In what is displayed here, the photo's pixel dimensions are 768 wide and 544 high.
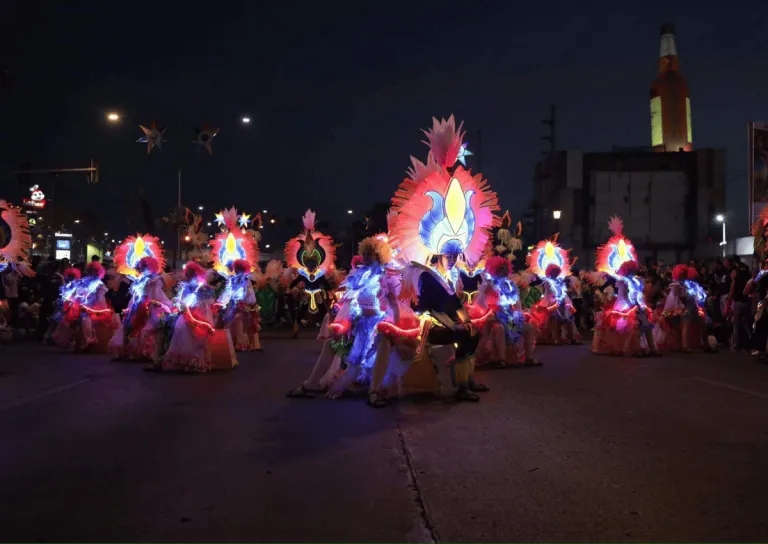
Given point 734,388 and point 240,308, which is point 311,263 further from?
point 734,388

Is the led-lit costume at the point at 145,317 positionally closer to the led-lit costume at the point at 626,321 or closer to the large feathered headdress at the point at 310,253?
the large feathered headdress at the point at 310,253

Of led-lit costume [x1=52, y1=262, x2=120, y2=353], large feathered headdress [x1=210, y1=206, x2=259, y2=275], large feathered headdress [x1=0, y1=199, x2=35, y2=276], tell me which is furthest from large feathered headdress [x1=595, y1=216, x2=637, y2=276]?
large feathered headdress [x1=0, y1=199, x2=35, y2=276]

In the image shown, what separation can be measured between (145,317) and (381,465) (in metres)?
7.88

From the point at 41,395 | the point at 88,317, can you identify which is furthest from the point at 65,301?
the point at 41,395

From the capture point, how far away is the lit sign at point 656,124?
176ft

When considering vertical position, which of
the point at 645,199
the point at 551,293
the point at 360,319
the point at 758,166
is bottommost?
the point at 360,319

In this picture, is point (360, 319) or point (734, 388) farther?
point (734, 388)

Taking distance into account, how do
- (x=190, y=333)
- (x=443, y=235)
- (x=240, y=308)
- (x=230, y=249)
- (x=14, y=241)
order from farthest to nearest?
(x=230, y=249) → (x=240, y=308) → (x=14, y=241) → (x=190, y=333) → (x=443, y=235)

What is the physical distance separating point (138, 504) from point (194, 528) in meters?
0.61

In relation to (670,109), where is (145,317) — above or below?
below

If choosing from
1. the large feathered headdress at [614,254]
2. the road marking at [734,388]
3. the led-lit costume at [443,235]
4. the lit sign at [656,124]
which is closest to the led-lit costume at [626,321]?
the large feathered headdress at [614,254]

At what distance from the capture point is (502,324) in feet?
39.3

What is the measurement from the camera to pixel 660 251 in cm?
4797

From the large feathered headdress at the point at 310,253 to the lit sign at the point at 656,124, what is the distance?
42625 millimetres
